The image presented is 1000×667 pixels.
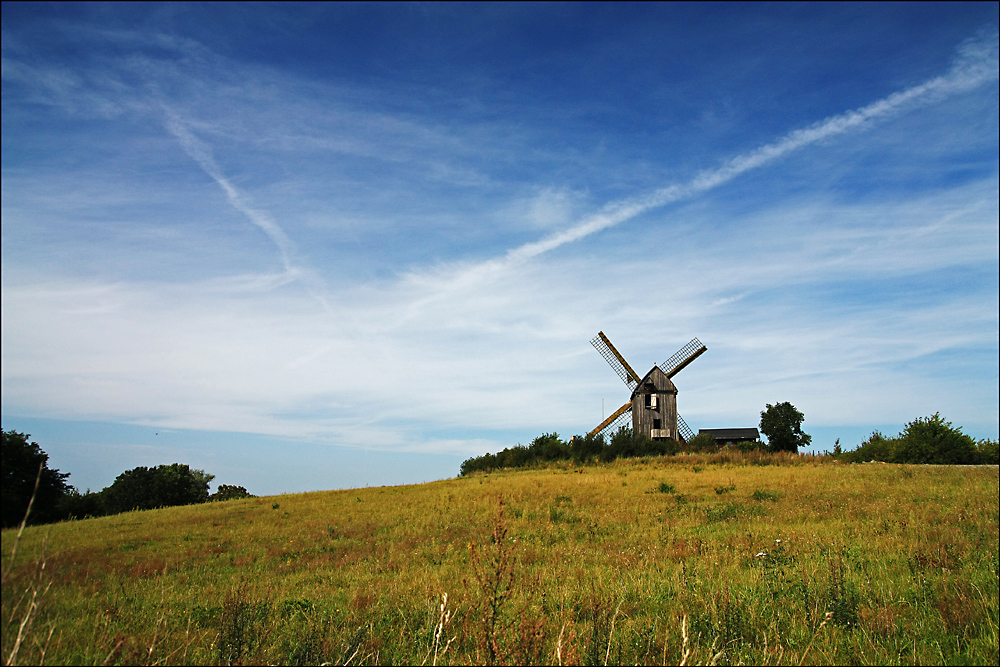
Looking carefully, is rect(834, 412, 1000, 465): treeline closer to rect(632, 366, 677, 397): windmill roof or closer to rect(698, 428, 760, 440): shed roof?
rect(632, 366, 677, 397): windmill roof

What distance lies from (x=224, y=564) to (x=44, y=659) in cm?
1170

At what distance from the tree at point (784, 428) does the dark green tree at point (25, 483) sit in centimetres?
6314

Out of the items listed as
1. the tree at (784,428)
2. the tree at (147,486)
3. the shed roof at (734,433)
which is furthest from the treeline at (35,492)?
the shed roof at (734,433)

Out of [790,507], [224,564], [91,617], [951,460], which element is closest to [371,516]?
[224,564]

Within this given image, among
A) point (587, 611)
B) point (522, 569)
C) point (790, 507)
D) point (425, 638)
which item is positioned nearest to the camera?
point (425, 638)

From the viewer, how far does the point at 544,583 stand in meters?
8.07

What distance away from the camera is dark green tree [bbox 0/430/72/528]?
7.08 feet

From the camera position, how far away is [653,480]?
88.0 ft

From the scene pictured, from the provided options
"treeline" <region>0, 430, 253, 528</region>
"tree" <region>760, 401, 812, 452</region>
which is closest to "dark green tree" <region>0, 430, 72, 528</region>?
"treeline" <region>0, 430, 253, 528</region>

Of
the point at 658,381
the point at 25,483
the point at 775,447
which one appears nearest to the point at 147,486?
the point at 25,483

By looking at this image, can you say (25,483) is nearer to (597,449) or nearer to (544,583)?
(544,583)

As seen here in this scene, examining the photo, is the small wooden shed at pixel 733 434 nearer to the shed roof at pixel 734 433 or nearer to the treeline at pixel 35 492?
the shed roof at pixel 734 433

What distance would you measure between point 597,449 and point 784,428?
26166mm

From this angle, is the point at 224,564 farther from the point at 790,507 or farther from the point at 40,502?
the point at 790,507
